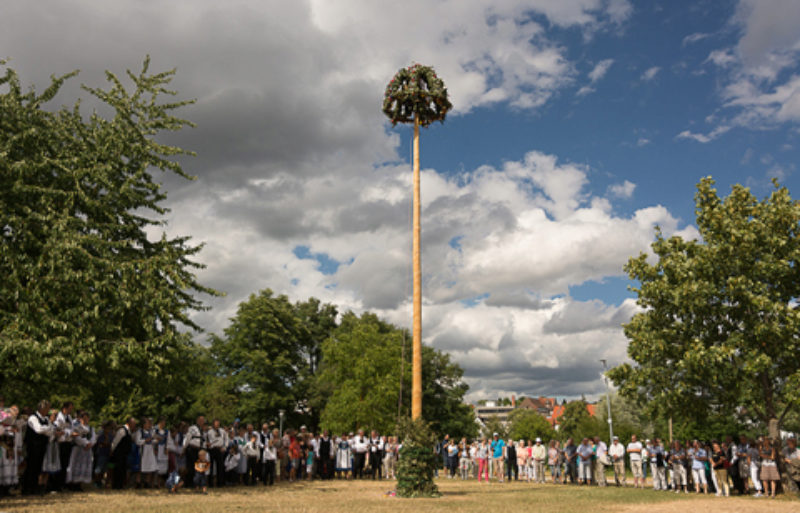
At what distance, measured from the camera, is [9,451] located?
11.9m

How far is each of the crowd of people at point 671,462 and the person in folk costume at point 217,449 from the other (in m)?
13.5

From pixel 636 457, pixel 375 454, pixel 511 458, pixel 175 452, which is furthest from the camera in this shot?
pixel 511 458

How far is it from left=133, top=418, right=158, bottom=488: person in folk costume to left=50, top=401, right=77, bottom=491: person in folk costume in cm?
191

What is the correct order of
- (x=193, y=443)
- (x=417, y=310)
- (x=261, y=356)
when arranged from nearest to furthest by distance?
1. (x=193, y=443)
2. (x=417, y=310)
3. (x=261, y=356)

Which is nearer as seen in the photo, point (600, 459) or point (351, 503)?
point (351, 503)

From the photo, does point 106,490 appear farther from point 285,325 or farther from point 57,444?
point 285,325

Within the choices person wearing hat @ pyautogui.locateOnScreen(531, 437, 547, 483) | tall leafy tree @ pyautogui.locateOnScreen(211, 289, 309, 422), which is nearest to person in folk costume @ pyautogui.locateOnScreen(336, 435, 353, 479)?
person wearing hat @ pyautogui.locateOnScreen(531, 437, 547, 483)

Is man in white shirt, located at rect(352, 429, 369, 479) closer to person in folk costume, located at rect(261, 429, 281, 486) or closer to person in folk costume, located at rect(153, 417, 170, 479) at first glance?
person in folk costume, located at rect(261, 429, 281, 486)

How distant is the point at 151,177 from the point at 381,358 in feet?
97.6

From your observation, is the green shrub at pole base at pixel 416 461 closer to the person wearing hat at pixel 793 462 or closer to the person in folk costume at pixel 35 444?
the person in folk costume at pixel 35 444

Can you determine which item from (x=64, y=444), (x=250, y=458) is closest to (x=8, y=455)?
(x=64, y=444)

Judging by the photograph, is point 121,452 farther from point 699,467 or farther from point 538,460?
point 699,467

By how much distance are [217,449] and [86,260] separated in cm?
631

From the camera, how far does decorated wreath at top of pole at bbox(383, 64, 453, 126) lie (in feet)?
61.6
